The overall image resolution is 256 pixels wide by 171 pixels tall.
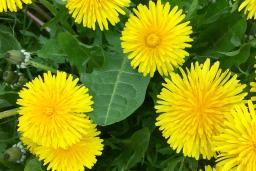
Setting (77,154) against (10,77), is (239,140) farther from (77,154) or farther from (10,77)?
(10,77)

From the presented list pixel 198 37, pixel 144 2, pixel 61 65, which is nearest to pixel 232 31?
pixel 198 37

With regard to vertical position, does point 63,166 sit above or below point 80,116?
below

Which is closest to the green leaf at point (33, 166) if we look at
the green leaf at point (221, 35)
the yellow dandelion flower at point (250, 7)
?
the green leaf at point (221, 35)

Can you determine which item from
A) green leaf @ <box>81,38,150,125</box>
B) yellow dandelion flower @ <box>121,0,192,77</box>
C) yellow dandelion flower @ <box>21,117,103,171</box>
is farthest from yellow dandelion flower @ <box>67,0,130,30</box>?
yellow dandelion flower @ <box>21,117,103,171</box>

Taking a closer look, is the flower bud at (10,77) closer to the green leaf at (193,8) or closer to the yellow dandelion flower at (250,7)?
the green leaf at (193,8)

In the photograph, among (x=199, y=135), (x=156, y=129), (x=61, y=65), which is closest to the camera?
(x=199, y=135)

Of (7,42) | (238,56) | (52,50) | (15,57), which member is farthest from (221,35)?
(7,42)

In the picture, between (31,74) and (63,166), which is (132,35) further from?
(31,74)
